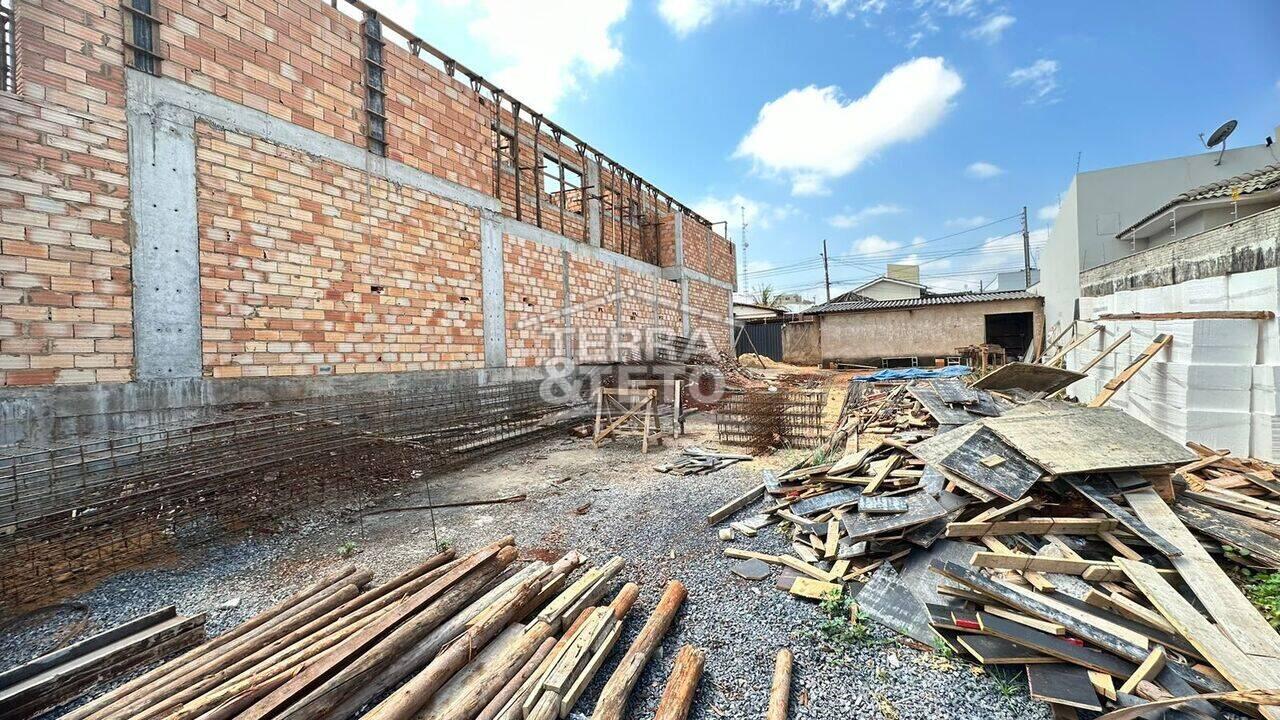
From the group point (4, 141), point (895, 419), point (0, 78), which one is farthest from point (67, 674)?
point (895, 419)

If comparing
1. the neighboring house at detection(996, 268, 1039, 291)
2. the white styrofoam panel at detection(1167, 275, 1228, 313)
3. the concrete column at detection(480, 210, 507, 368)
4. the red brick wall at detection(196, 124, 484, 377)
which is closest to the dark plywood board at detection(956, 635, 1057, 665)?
the white styrofoam panel at detection(1167, 275, 1228, 313)

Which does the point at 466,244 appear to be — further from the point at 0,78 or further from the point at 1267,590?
the point at 1267,590

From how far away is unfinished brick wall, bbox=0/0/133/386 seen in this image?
4.02m

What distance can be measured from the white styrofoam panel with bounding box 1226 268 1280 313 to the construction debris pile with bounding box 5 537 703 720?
6875mm

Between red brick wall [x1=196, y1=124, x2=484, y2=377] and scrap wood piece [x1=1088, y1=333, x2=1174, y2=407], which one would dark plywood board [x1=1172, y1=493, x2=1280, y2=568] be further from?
red brick wall [x1=196, y1=124, x2=484, y2=377]

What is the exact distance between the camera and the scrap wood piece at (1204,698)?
6.60ft

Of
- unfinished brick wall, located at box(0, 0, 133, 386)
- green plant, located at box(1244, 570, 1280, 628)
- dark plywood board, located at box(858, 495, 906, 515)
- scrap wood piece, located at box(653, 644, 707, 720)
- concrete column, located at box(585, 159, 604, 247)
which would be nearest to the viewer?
scrap wood piece, located at box(653, 644, 707, 720)

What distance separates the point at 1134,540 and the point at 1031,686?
1716 mm

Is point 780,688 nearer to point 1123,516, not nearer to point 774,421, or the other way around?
point 1123,516

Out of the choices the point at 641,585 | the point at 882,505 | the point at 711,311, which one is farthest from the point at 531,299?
the point at 711,311

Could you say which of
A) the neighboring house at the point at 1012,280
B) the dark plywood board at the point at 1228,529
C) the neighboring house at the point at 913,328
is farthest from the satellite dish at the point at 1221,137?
the neighboring house at the point at 1012,280

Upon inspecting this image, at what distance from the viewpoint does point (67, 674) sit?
2547mm

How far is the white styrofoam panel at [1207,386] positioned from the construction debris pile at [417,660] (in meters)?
6.55

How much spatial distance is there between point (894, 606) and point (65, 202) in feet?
25.2
